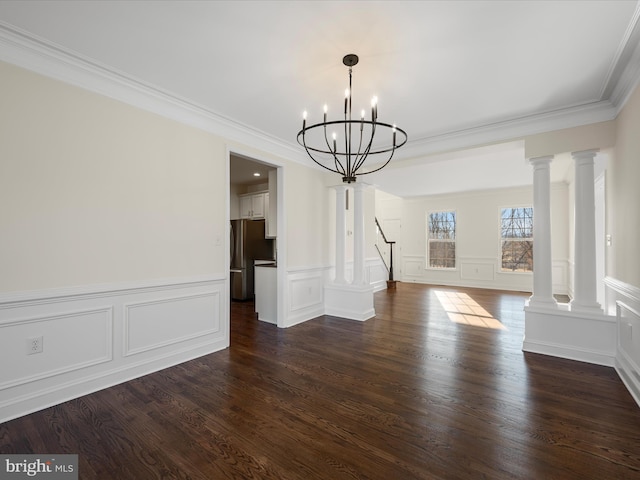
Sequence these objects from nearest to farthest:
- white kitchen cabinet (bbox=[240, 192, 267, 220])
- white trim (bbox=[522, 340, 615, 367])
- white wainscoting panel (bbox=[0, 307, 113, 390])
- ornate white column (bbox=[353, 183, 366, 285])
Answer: white wainscoting panel (bbox=[0, 307, 113, 390]), white trim (bbox=[522, 340, 615, 367]), ornate white column (bbox=[353, 183, 366, 285]), white kitchen cabinet (bbox=[240, 192, 267, 220])

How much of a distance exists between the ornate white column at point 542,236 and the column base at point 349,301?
2197mm

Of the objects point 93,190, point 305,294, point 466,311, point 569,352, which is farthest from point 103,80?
point 466,311

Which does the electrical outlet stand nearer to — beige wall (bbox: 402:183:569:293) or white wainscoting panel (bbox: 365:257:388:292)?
white wainscoting panel (bbox: 365:257:388:292)

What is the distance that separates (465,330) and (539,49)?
3.28 m

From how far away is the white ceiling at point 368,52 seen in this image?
187 cm

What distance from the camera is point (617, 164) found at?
3012 mm

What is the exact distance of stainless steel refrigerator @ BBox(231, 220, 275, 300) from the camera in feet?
20.3

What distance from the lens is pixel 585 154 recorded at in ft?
10.6

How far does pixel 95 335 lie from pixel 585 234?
4.78 m

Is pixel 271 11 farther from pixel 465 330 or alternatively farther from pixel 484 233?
pixel 484 233

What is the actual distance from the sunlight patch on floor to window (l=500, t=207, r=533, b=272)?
1915 mm

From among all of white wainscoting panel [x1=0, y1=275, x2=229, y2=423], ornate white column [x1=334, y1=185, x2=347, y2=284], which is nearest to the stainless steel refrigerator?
ornate white column [x1=334, y1=185, x2=347, y2=284]

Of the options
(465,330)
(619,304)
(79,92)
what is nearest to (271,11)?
(79,92)

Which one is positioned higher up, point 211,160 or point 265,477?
point 211,160
